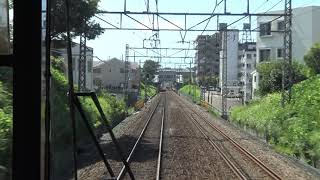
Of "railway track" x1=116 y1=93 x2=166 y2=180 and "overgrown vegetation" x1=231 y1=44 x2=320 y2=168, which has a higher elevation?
"overgrown vegetation" x1=231 y1=44 x2=320 y2=168

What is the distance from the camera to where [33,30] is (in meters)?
2.01

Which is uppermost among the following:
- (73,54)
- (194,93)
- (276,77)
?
(73,54)

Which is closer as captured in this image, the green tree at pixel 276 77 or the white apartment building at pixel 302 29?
the green tree at pixel 276 77

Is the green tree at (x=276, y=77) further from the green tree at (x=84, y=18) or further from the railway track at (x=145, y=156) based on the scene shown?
the green tree at (x=84, y=18)

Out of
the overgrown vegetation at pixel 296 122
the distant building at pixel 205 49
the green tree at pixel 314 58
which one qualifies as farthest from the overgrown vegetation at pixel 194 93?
the overgrown vegetation at pixel 296 122

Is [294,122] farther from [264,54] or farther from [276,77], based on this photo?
[264,54]

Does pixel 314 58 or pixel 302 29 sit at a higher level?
pixel 302 29

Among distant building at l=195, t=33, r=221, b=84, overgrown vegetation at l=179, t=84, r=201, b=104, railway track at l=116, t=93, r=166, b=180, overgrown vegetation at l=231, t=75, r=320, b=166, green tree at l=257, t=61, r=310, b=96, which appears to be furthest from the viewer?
overgrown vegetation at l=179, t=84, r=201, b=104

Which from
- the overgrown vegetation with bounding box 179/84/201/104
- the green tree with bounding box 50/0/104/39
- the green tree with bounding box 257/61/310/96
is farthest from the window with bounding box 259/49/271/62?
the green tree with bounding box 50/0/104/39

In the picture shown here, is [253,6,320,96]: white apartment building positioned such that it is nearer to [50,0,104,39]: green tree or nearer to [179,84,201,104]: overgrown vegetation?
[179,84,201,104]: overgrown vegetation

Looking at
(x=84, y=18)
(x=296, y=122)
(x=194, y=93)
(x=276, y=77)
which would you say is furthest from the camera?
(x=194, y=93)

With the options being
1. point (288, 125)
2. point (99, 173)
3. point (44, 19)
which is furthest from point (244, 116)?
point (44, 19)

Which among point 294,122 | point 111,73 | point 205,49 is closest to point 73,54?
point 294,122

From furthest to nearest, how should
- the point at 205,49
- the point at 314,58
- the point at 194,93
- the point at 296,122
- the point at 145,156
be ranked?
1. the point at 194,93
2. the point at 205,49
3. the point at 314,58
4. the point at 296,122
5. the point at 145,156
